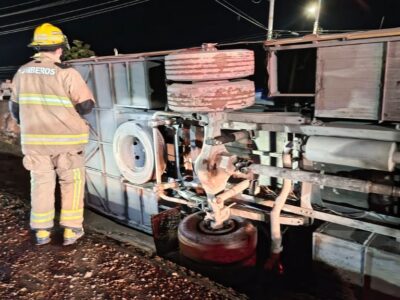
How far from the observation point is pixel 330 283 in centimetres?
432

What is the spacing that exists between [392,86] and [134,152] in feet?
13.9

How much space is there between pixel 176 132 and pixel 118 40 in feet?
136

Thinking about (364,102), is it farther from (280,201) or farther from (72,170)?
(72,170)

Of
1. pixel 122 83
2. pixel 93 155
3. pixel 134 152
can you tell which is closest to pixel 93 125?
pixel 93 155

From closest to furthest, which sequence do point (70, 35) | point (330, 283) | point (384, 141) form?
point (384, 141) → point (330, 283) → point (70, 35)

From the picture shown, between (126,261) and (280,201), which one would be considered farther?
(280,201)

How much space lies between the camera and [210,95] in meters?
3.64

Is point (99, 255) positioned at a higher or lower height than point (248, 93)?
lower

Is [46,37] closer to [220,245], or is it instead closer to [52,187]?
[52,187]

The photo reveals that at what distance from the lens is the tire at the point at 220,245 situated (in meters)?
4.31

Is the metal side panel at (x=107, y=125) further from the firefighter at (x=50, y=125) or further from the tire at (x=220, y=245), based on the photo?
the tire at (x=220, y=245)

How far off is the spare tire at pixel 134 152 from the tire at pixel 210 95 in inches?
83.1

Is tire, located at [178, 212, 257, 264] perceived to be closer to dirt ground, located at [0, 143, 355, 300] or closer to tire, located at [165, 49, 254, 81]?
dirt ground, located at [0, 143, 355, 300]

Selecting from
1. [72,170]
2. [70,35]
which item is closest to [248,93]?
[72,170]
